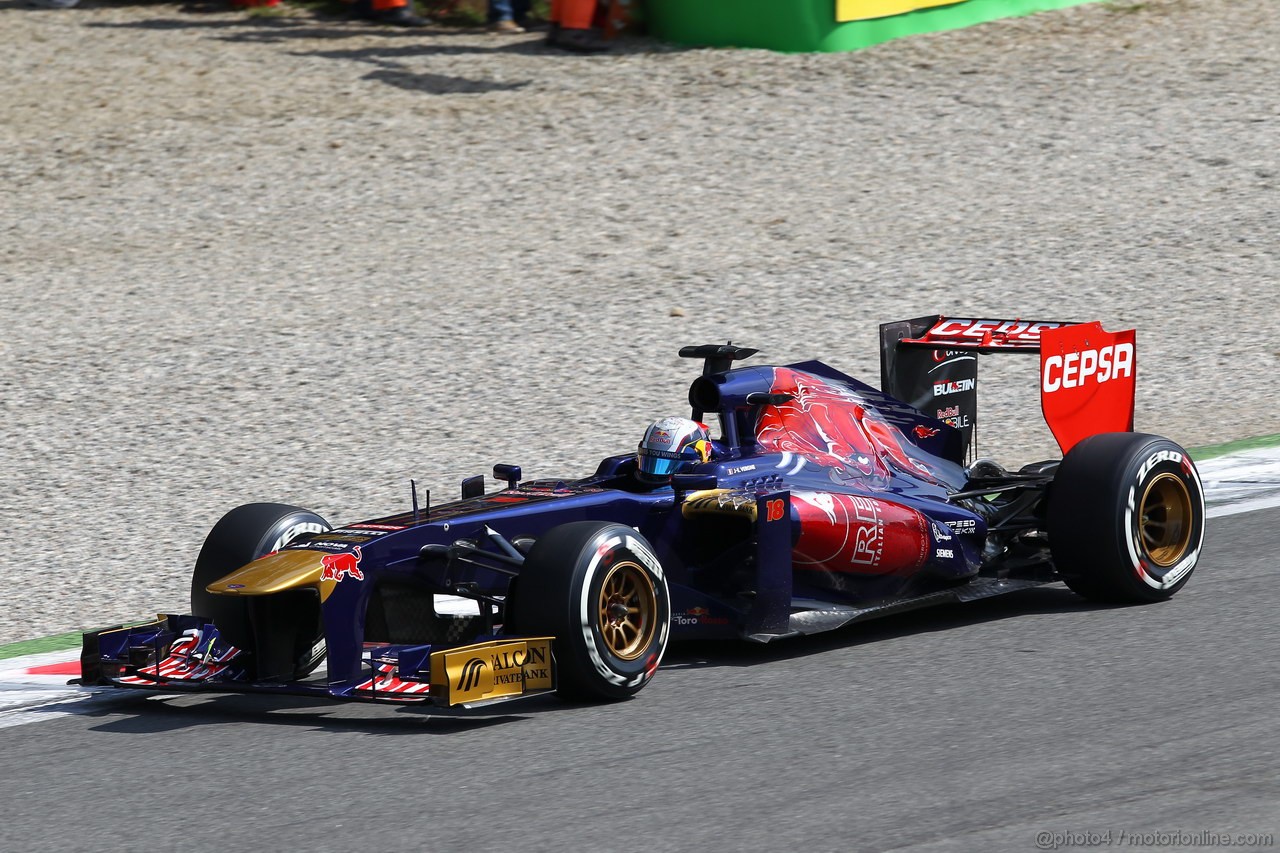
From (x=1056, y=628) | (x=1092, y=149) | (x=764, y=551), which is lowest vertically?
(x=1056, y=628)

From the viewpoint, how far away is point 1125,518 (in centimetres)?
744

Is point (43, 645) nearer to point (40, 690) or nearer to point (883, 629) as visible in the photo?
point (40, 690)

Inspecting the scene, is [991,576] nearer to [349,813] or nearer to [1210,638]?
[1210,638]

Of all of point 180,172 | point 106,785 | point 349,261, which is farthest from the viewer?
point 180,172

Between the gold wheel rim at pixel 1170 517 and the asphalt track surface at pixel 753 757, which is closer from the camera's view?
the asphalt track surface at pixel 753 757

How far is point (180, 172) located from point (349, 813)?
1224 cm

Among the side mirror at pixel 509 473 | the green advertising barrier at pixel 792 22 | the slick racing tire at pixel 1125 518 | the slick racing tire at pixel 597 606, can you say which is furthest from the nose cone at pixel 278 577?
the green advertising barrier at pixel 792 22

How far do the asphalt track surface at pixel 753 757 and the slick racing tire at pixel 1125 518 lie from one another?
0.25 metres

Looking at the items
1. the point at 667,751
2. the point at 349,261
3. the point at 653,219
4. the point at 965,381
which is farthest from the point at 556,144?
the point at 667,751

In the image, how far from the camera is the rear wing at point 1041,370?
8.05m

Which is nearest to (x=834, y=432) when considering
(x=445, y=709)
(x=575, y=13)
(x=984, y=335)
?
(x=984, y=335)

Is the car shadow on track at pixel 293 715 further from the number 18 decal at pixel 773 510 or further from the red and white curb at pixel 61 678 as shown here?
the number 18 decal at pixel 773 510

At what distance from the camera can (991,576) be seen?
25.7ft

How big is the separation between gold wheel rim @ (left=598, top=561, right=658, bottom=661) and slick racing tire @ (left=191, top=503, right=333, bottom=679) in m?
1.12
